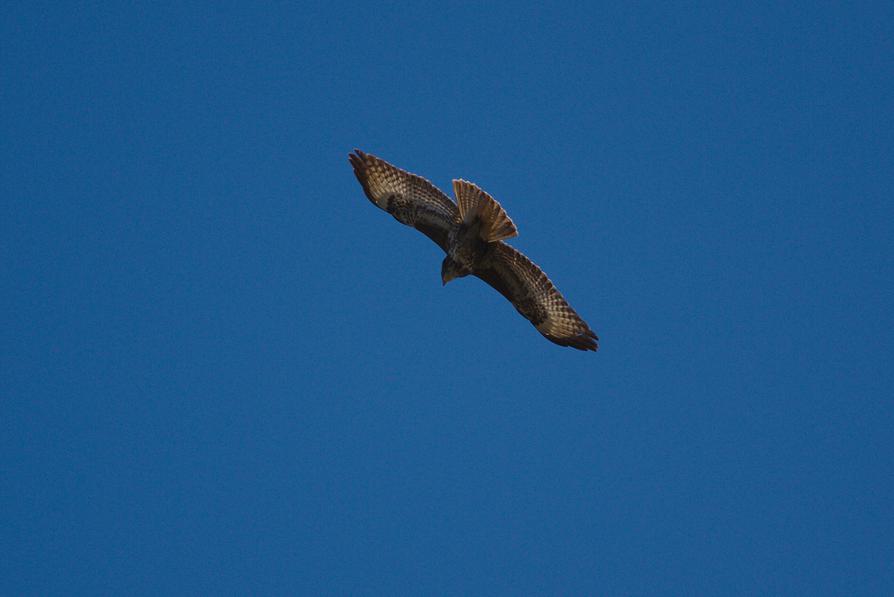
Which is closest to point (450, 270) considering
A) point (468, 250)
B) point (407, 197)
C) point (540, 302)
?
point (468, 250)

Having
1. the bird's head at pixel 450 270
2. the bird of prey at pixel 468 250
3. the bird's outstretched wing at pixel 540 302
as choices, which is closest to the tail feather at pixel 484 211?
the bird of prey at pixel 468 250

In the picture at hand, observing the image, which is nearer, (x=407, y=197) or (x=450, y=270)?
(x=450, y=270)

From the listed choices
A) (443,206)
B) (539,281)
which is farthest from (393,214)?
(539,281)

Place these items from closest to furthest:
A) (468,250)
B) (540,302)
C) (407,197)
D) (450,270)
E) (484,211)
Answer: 1. (484,211)
2. (468,250)
3. (450,270)
4. (407,197)
5. (540,302)

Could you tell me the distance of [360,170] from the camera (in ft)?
43.6

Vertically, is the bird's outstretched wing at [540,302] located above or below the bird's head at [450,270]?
above

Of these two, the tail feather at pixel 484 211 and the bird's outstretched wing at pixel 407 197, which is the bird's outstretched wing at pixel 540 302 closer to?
the bird's outstretched wing at pixel 407 197

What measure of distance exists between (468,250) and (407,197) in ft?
4.26

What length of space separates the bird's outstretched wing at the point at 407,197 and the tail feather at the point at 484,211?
663 mm

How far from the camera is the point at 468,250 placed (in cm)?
1245

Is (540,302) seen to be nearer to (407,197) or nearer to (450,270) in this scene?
(450,270)

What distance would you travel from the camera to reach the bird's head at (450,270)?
12.5 meters

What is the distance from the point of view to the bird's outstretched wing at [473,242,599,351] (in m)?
13.1

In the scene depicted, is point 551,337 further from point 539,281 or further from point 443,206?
point 443,206
